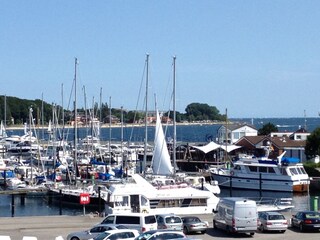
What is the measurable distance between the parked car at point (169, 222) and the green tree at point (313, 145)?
5387 cm

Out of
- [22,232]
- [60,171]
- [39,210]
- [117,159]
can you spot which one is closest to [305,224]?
[22,232]

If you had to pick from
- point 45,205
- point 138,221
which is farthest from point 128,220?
point 45,205

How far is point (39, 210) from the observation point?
6431 centimetres

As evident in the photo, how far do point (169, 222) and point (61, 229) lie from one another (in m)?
6.79

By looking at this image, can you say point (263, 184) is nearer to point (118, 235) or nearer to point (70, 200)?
point (70, 200)

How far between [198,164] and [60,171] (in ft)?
77.0

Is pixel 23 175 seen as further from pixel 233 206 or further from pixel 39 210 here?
pixel 233 206

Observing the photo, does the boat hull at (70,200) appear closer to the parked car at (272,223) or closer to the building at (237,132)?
the parked car at (272,223)

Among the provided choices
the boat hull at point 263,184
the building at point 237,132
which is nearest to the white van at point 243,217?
the boat hull at point 263,184

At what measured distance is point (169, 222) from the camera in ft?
124

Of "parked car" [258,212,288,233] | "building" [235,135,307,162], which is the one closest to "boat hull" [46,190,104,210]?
"parked car" [258,212,288,233]

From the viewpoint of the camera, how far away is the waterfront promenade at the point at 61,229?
3734 cm

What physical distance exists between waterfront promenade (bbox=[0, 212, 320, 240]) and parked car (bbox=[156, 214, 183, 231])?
3.09ft

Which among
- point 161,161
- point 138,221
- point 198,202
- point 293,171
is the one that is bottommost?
point 198,202
